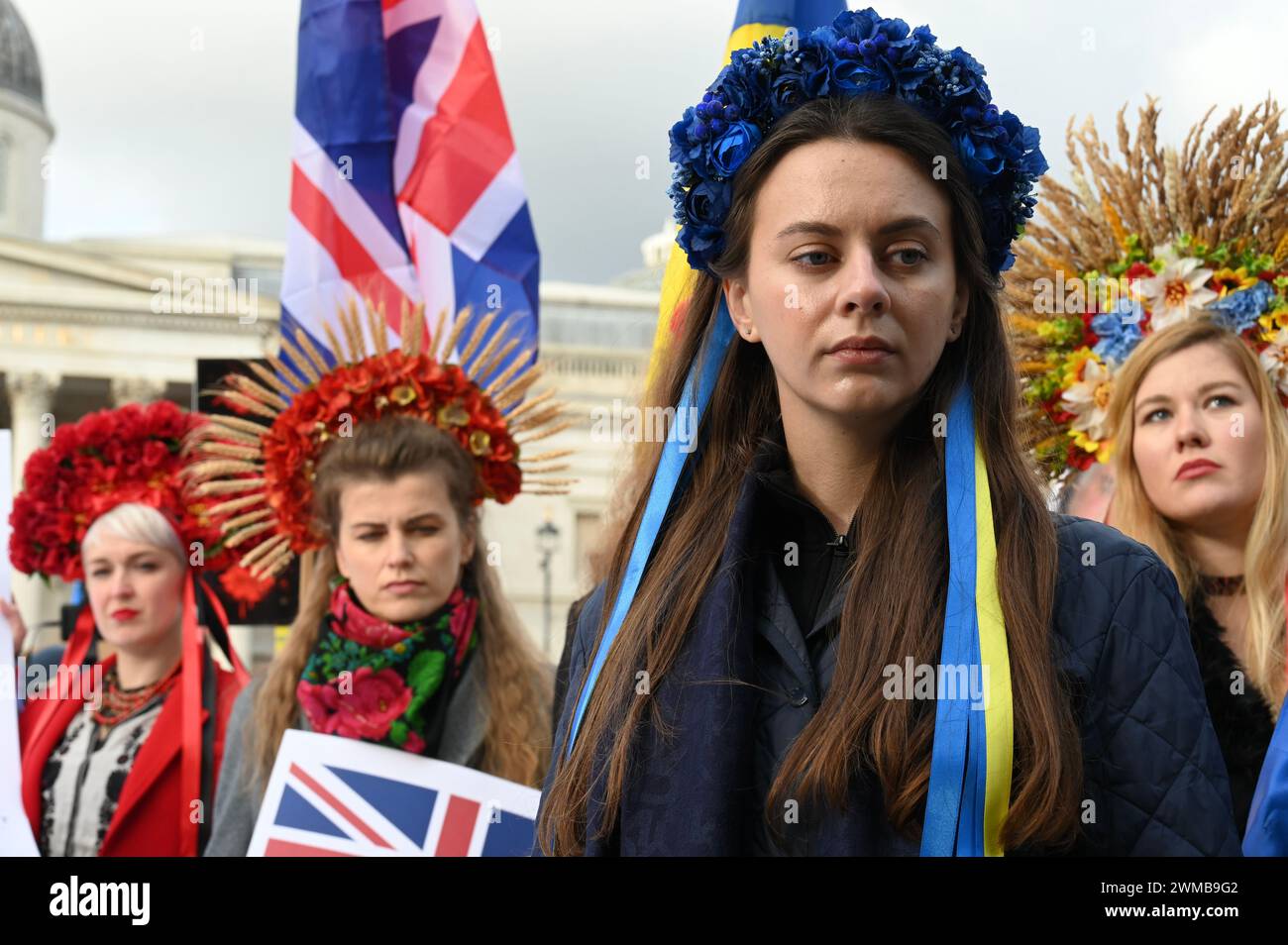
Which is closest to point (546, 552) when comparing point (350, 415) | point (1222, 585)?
point (350, 415)

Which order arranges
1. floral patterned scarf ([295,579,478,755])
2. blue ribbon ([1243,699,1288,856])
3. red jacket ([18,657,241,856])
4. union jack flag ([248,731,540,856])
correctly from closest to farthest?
blue ribbon ([1243,699,1288,856]) → union jack flag ([248,731,540,856]) → floral patterned scarf ([295,579,478,755]) → red jacket ([18,657,241,856])

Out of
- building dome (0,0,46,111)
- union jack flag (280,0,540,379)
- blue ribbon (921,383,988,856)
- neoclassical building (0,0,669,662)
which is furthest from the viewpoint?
building dome (0,0,46,111)

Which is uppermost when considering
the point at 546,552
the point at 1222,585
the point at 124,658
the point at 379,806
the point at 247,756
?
the point at 546,552

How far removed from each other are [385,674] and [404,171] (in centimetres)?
208

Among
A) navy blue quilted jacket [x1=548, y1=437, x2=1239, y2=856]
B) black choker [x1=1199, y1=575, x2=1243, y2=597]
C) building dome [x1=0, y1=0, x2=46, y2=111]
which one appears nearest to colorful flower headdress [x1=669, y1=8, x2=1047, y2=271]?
navy blue quilted jacket [x1=548, y1=437, x2=1239, y2=856]

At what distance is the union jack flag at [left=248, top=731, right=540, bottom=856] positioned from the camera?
3574 millimetres

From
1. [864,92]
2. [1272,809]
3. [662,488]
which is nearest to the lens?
[864,92]

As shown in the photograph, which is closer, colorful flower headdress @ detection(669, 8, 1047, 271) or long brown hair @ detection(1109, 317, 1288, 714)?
colorful flower headdress @ detection(669, 8, 1047, 271)

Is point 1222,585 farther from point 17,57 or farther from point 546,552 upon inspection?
point 17,57

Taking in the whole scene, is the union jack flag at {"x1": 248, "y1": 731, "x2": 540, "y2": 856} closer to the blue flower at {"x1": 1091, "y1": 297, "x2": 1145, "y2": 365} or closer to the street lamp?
the blue flower at {"x1": 1091, "y1": 297, "x2": 1145, "y2": 365}

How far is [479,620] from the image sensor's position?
156 inches

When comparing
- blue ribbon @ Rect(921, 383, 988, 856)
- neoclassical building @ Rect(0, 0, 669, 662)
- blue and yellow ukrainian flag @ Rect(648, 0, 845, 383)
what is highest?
neoclassical building @ Rect(0, 0, 669, 662)

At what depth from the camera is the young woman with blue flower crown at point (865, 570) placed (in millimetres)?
1701
